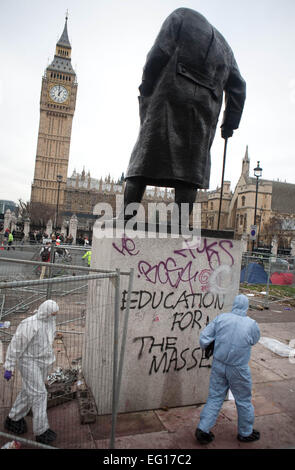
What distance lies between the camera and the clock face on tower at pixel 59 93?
83.7 m

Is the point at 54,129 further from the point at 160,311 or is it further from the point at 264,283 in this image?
the point at 160,311

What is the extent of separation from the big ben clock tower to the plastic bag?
271 feet

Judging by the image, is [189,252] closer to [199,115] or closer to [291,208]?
[199,115]

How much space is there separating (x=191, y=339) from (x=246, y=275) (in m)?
10.7

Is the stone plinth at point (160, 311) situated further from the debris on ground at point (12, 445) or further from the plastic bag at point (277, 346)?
the plastic bag at point (277, 346)

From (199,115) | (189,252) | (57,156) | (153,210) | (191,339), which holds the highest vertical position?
(57,156)

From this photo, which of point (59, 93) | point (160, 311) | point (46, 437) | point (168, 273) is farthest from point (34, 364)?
point (59, 93)

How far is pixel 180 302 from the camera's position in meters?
3.42

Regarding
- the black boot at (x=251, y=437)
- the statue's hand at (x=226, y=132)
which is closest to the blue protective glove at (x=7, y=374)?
the black boot at (x=251, y=437)

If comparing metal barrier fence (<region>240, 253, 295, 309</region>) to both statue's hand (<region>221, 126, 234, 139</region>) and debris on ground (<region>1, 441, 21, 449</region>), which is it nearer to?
statue's hand (<region>221, 126, 234, 139</region>)

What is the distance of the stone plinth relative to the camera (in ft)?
10.4
